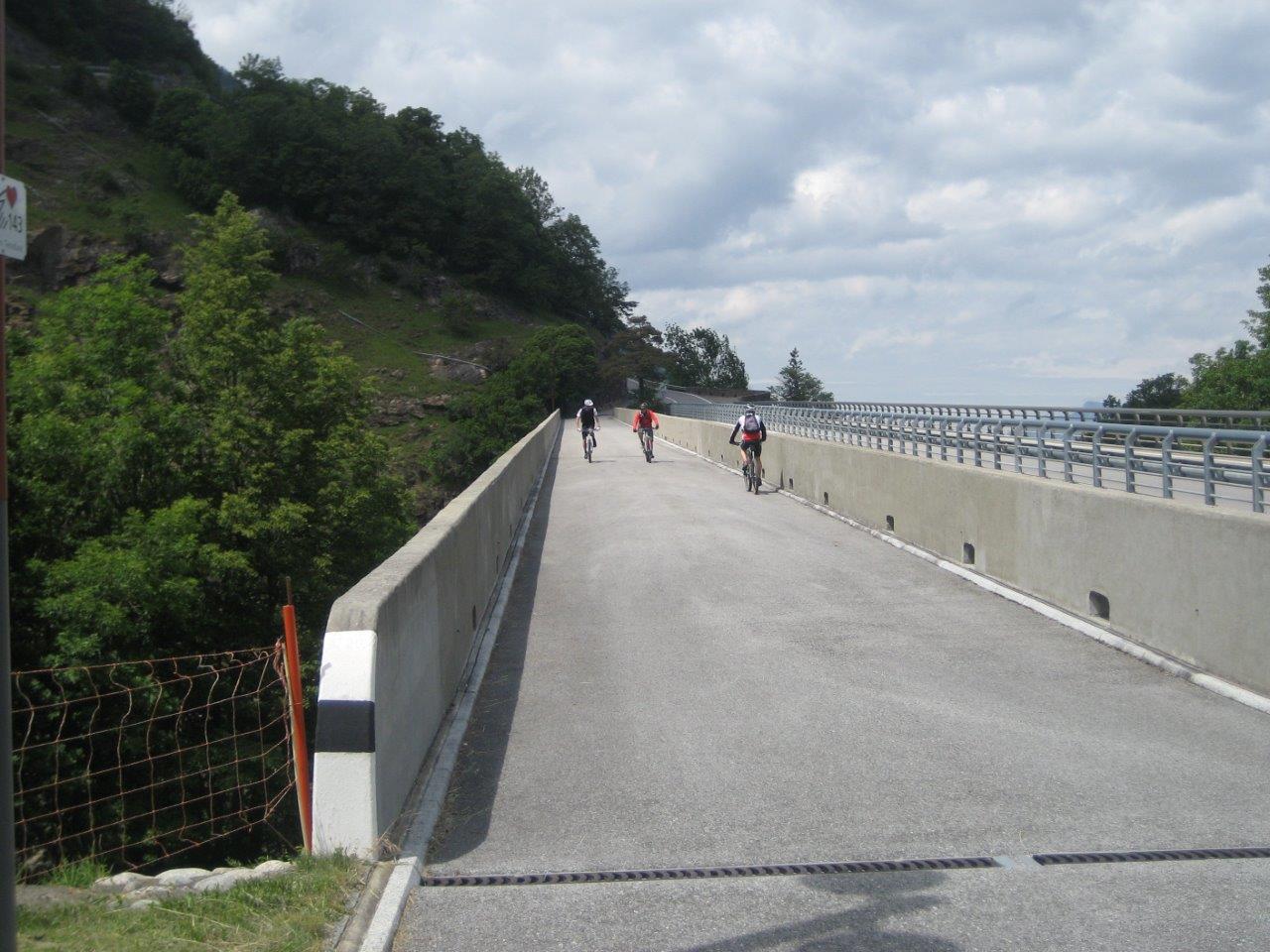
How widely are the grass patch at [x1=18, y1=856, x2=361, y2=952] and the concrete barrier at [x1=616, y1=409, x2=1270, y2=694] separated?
6.38 m

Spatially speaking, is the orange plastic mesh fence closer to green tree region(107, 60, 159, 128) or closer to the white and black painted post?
the white and black painted post

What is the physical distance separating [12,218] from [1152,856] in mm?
5084

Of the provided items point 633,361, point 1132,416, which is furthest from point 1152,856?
point 633,361

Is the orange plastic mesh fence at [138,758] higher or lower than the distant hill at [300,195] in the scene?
lower

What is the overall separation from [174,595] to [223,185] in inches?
3898

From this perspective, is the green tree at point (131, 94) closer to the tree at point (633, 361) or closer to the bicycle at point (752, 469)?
the tree at point (633, 361)

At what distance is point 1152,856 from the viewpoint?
5141 millimetres

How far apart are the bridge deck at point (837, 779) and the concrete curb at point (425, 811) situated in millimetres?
80

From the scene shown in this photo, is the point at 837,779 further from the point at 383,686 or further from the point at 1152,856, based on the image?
the point at 383,686

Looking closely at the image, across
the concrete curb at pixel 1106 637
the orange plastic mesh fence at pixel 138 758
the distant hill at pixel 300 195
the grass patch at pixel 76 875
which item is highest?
the distant hill at pixel 300 195

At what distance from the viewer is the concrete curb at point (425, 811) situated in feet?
14.6

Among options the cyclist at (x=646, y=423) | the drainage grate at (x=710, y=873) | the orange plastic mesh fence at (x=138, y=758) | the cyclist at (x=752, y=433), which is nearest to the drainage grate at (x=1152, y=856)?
the drainage grate at (x=710, y=873)

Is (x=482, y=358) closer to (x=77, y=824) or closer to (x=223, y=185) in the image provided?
(x=223, y=185)

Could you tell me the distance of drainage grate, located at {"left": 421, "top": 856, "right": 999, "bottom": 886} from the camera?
500 centimetres
